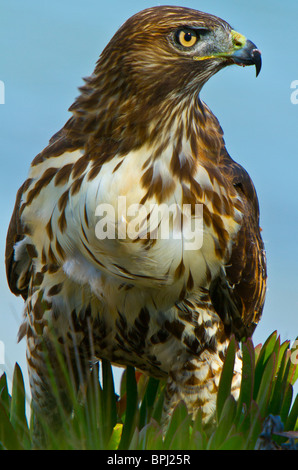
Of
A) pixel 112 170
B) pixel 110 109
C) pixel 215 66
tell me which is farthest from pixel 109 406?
pixel 215 66

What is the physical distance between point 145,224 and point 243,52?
1005 millimetres

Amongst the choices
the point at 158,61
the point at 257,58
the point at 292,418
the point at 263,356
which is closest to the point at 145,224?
the point at 158,61

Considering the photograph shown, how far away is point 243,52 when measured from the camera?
12.0ft

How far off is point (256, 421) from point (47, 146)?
1857mm

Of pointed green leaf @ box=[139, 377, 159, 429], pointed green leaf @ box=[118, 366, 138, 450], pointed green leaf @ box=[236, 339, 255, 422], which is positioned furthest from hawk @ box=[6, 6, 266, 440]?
pointed green leaf @ box=[236, 339, 255, 422]

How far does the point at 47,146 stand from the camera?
406 centimetres

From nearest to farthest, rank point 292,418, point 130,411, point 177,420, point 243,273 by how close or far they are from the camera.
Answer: point 177,420 → point 292,418 → point 130,411 → point 243,273

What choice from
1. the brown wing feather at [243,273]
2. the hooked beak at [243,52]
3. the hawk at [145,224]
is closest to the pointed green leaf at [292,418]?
the hawk at [145,224]

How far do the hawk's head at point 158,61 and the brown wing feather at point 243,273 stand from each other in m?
0.63

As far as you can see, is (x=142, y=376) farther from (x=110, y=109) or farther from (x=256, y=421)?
(x=110, y=109)

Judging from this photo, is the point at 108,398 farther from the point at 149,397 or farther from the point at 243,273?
the point at 243,273

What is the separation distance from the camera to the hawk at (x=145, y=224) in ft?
11.8

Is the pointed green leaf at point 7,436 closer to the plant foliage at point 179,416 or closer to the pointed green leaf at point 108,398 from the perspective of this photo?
the plant foliage at point 179,416
